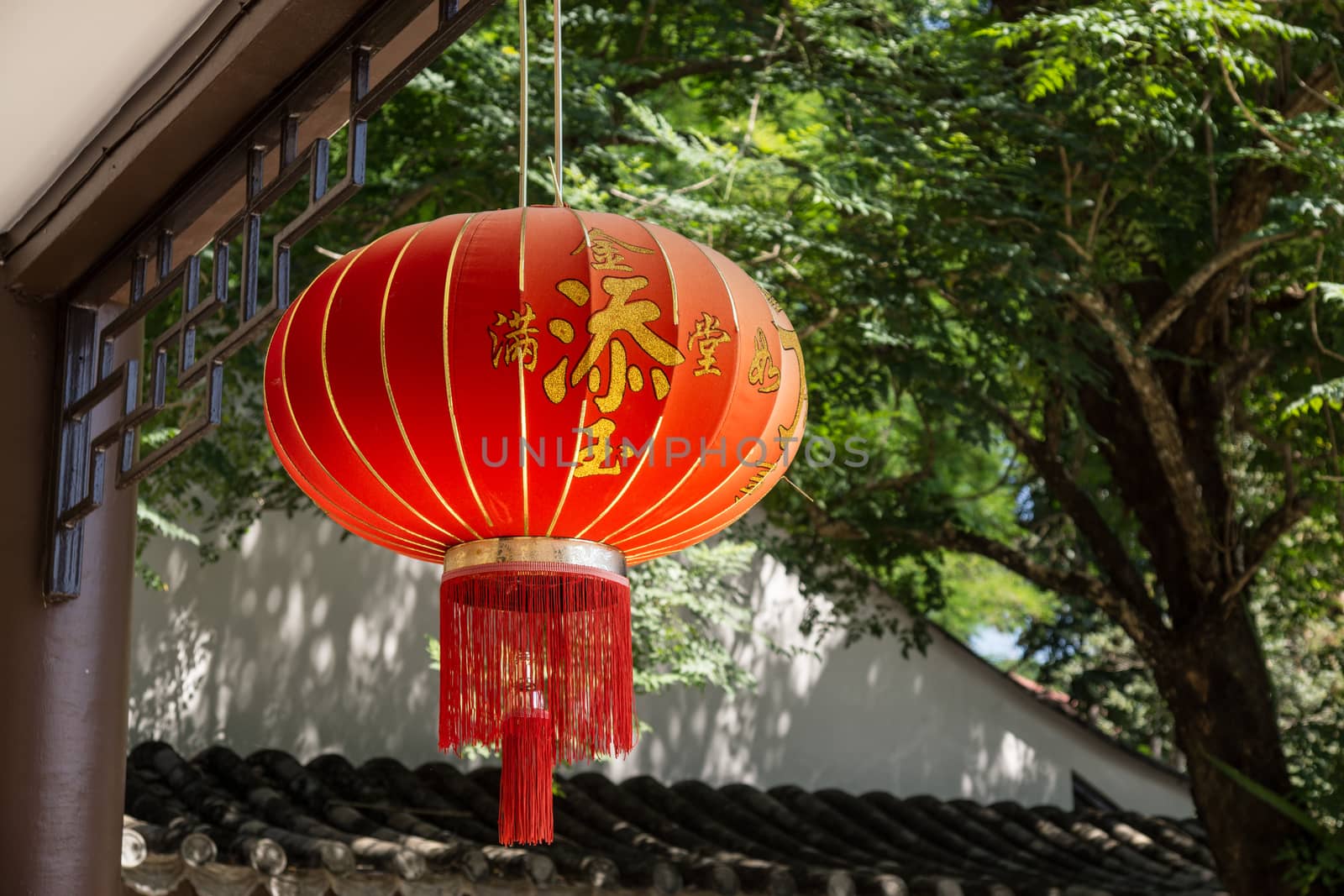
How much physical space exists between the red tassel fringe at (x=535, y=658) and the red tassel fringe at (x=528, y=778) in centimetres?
2

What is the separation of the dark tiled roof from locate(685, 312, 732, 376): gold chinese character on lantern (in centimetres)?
341

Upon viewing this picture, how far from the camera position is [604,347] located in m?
2.35

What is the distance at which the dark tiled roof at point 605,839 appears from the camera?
17.8 feet

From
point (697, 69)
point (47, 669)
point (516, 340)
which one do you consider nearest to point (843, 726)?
point (697, 69)

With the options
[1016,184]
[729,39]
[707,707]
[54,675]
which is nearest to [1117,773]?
[707,707]

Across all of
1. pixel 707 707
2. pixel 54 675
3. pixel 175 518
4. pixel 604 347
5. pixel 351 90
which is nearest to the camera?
pixel 604 347

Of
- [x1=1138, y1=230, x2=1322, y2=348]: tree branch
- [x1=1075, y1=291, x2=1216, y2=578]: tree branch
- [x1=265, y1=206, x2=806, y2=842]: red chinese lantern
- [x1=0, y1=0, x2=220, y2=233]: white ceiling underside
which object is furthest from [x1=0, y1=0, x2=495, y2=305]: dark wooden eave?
[x1=1075, y1=291, x2=1216, y2=578]: tree branch

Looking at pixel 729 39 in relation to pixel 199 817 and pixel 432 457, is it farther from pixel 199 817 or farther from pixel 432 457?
pixel 432 457

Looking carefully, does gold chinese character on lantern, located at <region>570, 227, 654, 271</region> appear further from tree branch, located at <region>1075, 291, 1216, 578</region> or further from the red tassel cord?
tree branch, located at <region>1075, 291, 1216, 578</region>

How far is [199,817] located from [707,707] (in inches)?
116

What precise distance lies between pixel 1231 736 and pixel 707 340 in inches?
216

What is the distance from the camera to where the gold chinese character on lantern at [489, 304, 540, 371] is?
2320 mm

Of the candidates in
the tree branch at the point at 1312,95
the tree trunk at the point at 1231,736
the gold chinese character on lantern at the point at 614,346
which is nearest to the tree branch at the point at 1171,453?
the tree trunk at the point at 1231,736

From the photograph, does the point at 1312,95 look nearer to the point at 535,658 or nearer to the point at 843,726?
the point at 843,726
